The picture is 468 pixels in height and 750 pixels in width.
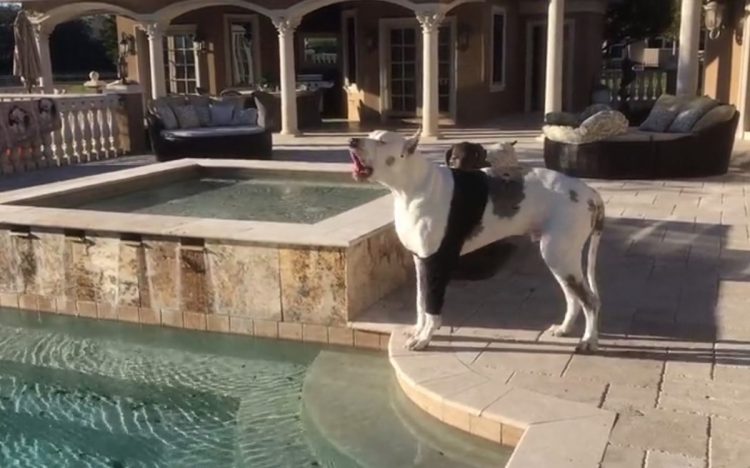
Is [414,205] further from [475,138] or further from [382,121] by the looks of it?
[382,121]

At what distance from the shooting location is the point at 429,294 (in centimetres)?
414

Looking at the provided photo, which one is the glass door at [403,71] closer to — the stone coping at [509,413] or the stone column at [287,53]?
the stone column at [287,53]

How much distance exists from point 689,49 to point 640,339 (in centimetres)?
860

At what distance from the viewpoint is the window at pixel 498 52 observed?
16703mm

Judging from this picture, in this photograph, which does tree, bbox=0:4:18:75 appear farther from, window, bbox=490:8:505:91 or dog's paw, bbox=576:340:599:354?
dog's paw, bbox=576:340:599:354

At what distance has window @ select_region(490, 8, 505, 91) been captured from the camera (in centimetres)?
1670

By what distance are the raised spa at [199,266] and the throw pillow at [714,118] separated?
481 centimetres

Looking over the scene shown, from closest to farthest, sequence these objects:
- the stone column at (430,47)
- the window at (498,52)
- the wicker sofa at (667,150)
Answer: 1. the wicker sofa at (667,150)
2. the stone column at (430,47)
3. the window at (498,52)

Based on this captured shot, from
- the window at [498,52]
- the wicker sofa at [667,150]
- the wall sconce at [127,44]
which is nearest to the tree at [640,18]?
the window at [498,52]

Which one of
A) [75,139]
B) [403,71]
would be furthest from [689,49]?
[75,139]

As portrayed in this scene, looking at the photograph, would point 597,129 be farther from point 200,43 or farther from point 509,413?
point 200,43

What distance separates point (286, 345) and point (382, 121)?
12151 millimetres

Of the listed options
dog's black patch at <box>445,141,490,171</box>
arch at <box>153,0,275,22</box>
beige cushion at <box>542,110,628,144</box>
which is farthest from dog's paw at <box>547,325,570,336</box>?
arch at <box>153,0,275,22</box>

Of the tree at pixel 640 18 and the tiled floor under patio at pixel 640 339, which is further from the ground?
the tree at pixel 640 18
